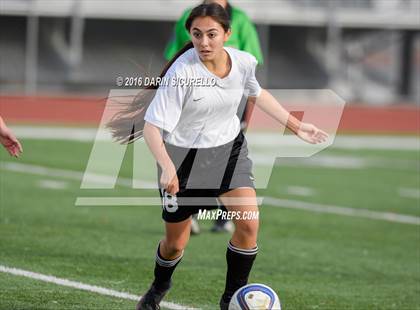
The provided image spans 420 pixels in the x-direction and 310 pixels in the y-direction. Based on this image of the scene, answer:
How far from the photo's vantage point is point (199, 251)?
8.94 meters

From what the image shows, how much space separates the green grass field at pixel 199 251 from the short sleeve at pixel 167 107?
1416 mm

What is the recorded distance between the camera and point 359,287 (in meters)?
7.61

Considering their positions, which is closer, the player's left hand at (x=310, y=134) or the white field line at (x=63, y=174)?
the player's left hand at (x=310, y=134)

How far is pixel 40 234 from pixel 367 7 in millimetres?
28976

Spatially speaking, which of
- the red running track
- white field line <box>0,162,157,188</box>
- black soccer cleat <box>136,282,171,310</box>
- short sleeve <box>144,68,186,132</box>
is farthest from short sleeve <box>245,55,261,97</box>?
the red running track

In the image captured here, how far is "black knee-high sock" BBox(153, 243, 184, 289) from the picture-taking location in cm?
623

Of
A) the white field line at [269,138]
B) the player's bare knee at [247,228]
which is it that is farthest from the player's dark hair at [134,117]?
the white field line at [269,138]

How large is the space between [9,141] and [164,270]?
1270 mm

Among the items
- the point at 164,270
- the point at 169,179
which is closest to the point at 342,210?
the point at 164,270

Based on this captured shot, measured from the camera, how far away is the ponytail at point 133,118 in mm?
6090

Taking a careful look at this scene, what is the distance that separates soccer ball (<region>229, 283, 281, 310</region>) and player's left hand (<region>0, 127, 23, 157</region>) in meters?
1.68

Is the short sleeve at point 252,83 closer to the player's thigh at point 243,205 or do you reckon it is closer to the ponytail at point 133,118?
the ponytail at point 133,118

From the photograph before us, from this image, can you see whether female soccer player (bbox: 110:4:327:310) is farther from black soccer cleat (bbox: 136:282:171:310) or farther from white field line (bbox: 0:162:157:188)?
white field line (bbox: 0:162:157:188)

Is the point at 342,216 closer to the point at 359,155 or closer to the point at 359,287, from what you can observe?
the point at 359,287
